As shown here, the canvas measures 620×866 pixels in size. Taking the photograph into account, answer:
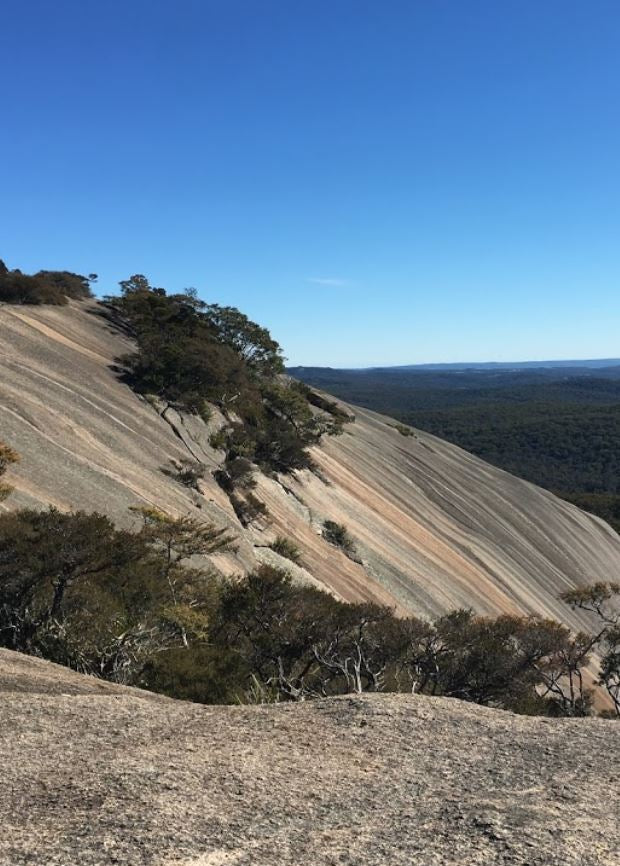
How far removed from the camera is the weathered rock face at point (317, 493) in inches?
880

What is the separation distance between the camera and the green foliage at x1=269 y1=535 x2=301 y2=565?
85.0ft

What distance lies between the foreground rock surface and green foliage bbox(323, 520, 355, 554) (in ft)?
64.2

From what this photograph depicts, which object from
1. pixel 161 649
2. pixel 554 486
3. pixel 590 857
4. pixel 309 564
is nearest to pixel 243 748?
pixel 590 857

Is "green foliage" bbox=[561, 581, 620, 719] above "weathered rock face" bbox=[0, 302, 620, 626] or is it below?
below

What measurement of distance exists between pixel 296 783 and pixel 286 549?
1904cm

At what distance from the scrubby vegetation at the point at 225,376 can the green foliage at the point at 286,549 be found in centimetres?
423

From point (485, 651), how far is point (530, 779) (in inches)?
403

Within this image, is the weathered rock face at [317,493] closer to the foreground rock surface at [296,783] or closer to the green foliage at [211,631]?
the green foliage at [211,631]

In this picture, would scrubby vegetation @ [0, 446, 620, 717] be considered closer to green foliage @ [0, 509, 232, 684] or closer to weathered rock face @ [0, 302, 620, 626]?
green foliage @ [0, 509, 232, 684]

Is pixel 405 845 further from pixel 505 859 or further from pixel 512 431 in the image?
pixel 512 431

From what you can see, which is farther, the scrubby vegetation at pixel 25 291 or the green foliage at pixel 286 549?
the scrubby vegetation at pixel 25 291

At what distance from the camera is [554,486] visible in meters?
128

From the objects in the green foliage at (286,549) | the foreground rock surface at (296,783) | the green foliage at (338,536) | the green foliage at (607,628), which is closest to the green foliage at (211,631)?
the foreground rock surface at (296,783)

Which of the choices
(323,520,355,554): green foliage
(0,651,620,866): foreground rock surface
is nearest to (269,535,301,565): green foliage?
(323,520,355,554): green foliage
